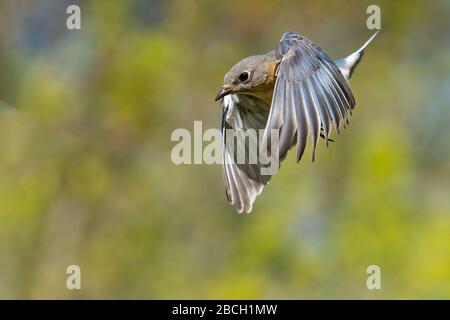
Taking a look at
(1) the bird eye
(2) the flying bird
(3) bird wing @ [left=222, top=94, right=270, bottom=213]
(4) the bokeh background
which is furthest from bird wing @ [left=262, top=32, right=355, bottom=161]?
(4) the bokeh background

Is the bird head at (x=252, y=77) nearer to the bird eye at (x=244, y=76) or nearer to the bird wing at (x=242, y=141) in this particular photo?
the bird eye at (x=244, y=76)

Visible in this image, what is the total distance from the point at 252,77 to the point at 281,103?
36.8 inches

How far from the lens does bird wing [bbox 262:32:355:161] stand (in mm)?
5435

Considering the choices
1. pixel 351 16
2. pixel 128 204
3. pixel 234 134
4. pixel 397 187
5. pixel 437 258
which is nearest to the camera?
pixel 234 134

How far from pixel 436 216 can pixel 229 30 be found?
128 inches

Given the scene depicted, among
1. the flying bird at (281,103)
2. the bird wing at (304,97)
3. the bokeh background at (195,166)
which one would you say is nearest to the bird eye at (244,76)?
the flying bird at (281,103)

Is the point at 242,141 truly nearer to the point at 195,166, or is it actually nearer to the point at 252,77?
the point at 252,77

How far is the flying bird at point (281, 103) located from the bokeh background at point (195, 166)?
2.51 metres

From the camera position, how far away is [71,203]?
1049 centimetres

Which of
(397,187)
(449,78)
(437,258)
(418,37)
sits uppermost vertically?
(418,37)

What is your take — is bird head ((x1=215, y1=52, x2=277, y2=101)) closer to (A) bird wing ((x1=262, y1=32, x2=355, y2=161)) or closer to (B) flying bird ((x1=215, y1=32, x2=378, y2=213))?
(B) flying bird ((x1=215, y1=32, x2=378, y2=213))

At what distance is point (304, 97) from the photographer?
18.5 ft

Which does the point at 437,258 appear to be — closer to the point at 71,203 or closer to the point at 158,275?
the point at 158,275

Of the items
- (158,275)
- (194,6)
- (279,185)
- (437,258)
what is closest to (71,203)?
(158,275)
